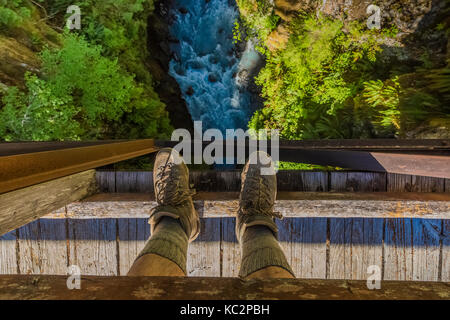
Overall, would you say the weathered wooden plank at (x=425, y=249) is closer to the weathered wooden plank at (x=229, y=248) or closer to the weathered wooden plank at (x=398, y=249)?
the weathered wooden plank at (x=398, y=249)

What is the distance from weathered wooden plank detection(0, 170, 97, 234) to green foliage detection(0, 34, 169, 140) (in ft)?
7.24

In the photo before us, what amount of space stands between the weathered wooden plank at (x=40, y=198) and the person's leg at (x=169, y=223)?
64 cm

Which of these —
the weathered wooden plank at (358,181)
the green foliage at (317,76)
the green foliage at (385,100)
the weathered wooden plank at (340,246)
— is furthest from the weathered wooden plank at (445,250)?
the green foliage at (317,76)

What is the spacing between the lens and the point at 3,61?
4.23 m

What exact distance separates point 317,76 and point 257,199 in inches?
144

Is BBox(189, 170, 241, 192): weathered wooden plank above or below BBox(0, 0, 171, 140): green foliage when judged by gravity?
below

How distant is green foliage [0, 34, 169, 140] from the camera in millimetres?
3811

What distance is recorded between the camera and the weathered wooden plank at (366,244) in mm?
2430

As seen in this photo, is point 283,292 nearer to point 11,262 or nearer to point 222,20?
point 11,262

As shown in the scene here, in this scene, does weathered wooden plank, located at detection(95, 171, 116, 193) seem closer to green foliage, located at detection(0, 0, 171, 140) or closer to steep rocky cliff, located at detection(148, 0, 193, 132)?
green foliage, located at detection(0, 0, 171, 140)

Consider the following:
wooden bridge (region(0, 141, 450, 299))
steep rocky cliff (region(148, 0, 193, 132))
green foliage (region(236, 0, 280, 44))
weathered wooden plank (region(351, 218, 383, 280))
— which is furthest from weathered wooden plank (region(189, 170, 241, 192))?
steep rocky cliff (region(148, 0, 193, 132))

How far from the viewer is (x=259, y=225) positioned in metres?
1.97
